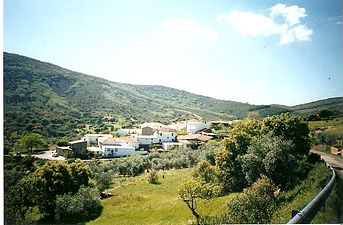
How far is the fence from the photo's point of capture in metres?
2.95

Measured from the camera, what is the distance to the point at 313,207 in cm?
368

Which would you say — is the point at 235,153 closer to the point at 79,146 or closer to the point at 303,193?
the point at 303,193

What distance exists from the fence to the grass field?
5.31 feet

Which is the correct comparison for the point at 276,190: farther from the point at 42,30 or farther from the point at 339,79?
the point at 42,30

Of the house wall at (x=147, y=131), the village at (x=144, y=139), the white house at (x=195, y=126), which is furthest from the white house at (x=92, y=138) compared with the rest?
the white house at (x=195, y=126)

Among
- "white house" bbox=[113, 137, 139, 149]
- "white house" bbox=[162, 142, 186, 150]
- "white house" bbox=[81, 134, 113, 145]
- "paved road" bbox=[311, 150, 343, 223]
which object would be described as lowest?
"paved road" bbox=[311, 150, 343, 223]

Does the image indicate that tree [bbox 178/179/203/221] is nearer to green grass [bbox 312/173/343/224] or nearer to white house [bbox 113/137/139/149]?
white house [bbox 113/137/139/149]

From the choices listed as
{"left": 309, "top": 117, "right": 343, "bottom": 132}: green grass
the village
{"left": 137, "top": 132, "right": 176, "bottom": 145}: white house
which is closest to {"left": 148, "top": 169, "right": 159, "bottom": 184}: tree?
the village

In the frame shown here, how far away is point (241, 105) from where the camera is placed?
7.01 meters

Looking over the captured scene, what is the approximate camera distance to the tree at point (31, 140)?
230 inches

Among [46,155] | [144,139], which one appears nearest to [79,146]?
[46,155]

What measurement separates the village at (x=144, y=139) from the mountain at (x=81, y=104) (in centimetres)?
15

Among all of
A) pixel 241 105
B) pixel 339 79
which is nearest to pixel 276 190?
pixel 241 105

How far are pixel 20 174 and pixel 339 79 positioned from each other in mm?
5251
